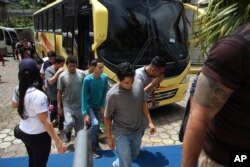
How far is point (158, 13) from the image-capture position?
7445mm

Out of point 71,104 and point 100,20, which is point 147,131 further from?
point 100,20

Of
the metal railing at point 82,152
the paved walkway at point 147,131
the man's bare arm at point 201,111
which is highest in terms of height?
the man's bare arm at point 201,111

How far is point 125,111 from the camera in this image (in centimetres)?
390

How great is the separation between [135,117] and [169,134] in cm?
265

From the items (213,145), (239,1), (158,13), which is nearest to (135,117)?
(239,1)

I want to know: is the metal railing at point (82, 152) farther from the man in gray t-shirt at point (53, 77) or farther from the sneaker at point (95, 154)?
the man in gray t-shirt at point (53, 77)

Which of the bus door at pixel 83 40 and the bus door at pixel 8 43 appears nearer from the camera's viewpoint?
the bus door at pixel 83 40

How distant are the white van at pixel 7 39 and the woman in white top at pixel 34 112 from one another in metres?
21.3

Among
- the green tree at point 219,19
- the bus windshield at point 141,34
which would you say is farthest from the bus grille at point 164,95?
the green tree at point 219,19

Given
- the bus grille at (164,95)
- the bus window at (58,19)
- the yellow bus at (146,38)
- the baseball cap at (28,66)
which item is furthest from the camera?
the bus window at (58,19)

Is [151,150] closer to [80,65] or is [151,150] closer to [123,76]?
[123,76]

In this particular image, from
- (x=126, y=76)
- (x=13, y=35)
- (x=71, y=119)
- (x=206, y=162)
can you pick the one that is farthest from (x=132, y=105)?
(x=13, y=35)

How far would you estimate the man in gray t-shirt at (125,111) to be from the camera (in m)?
3.83

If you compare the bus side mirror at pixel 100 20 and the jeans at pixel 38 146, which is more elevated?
the bus side mirror at pixel 100 20
